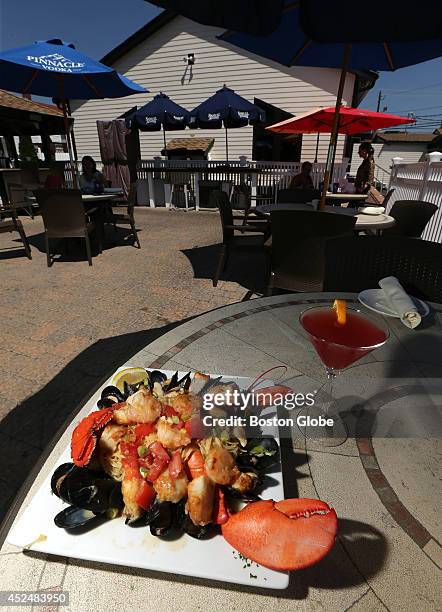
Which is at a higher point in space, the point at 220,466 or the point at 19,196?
the point at 220,466

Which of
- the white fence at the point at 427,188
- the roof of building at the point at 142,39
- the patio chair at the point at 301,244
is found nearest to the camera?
the patio chair at the point at 301,244

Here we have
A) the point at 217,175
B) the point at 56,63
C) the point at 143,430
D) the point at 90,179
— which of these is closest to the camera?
the point at 143,430

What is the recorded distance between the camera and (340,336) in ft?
3.70

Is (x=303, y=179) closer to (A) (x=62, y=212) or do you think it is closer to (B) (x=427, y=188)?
(B) (x=427, y=188)

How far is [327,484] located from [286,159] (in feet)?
53.3

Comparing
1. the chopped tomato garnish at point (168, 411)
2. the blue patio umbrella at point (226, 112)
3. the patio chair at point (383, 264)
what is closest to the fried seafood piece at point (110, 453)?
the chopped tomato garnish at point (168, 411)

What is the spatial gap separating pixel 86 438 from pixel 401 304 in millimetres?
1454

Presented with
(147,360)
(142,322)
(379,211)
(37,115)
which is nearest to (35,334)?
(142,322)

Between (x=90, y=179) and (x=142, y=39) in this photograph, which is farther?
(x=142, y=39)

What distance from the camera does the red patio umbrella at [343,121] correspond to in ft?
24.0

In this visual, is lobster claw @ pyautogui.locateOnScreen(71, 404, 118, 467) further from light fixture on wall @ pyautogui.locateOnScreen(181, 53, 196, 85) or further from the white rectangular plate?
light fixture on wall @ pyautogui.locateOnScreen(181, 53, 196, 85)

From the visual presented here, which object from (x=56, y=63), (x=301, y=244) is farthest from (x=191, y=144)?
(x=301, y=244)

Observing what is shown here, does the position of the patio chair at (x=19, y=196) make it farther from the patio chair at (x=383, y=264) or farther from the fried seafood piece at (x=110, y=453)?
the fried seafood piece at (x=110, y=453)

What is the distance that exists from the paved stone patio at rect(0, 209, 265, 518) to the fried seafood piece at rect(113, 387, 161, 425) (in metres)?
0.44
